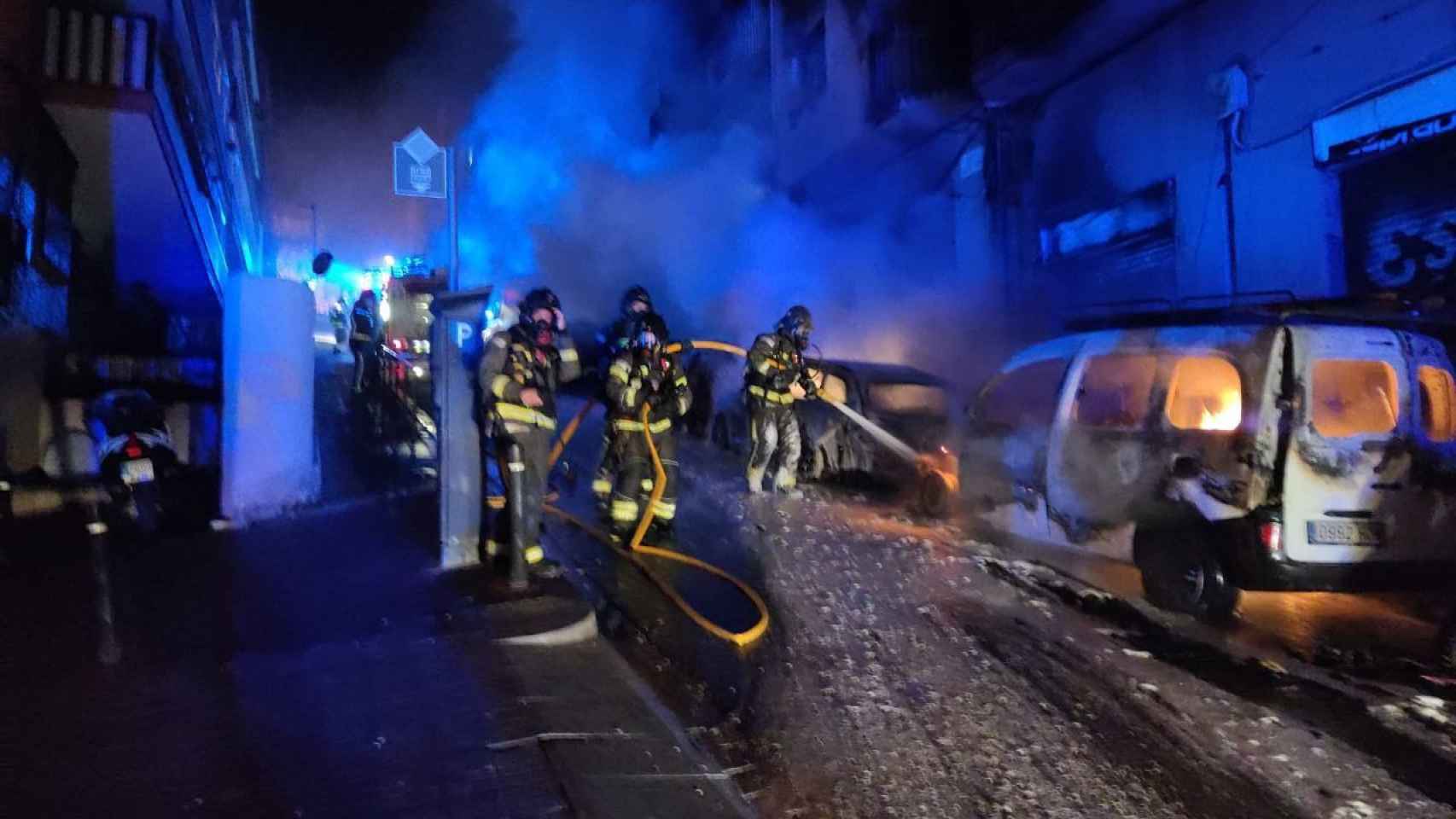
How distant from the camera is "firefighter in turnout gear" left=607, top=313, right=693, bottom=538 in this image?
652 cm

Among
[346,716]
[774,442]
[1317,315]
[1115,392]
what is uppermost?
[1317,315]

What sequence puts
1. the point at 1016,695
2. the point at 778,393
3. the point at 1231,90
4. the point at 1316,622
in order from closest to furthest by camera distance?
the point at 1016,695
the point at 1316,622
the point at 778,393
the point at 1231,90

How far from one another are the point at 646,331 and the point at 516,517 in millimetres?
1955

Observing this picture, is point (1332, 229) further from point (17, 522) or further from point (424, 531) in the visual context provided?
point (17, 522)

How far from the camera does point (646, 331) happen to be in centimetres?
651

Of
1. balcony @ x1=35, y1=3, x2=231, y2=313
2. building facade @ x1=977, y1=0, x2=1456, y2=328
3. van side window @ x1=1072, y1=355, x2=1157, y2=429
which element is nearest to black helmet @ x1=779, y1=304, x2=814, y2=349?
building facade @ x1=977, y1=0, x2=1456, y2=328

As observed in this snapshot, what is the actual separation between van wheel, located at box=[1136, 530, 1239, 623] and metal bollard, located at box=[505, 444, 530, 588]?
11.7 ft

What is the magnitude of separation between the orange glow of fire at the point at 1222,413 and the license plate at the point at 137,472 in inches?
257

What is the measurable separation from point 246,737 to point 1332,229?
10.2m

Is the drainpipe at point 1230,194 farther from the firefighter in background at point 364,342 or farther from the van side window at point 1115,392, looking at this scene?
the firefighter in background at point 364,342

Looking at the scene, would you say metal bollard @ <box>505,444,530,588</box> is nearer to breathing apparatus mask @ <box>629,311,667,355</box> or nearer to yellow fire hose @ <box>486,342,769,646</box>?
yellow fire hose @ <box>486,342,769,646</box>

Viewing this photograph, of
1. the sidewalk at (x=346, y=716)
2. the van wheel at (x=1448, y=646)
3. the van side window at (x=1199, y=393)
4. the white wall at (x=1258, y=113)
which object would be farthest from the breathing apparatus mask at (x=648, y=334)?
the white wall at (x=1258, y=113)

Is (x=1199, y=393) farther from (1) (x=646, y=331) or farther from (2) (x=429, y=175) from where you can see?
(2) (x=429, y=175)

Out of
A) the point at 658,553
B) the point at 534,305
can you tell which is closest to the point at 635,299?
the point at 534,305
